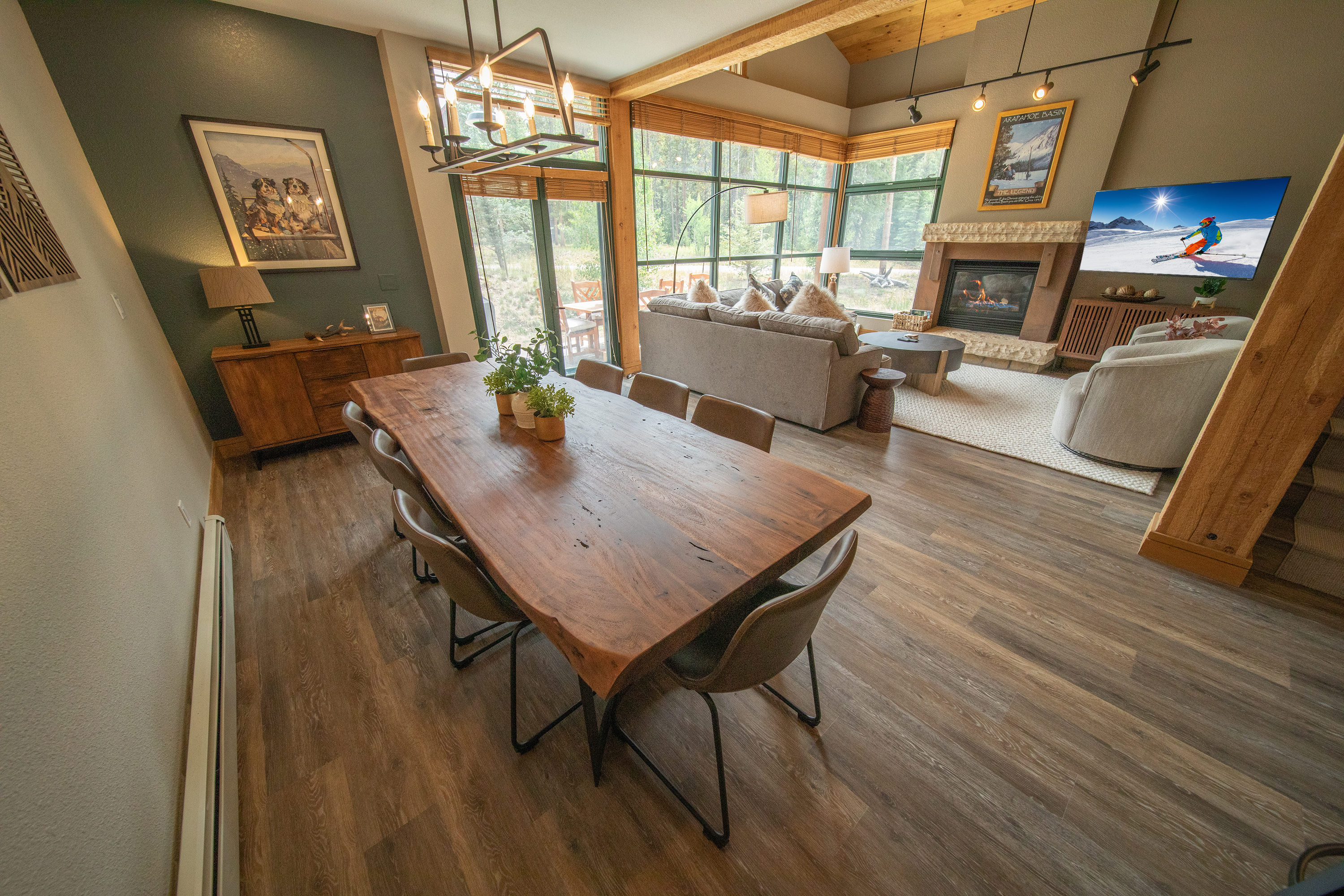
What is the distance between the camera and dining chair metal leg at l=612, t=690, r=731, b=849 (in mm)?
1114

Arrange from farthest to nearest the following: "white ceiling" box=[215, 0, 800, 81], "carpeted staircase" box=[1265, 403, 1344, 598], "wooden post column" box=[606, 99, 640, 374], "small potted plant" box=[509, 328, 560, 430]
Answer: "wooden post column" box=[606, 99, 640, 374] → "white ceiling" box=[215, 0, 800, 81] → "carpeted staircase" box=[1265, 403, 1344, 598] → "small potted plant" box=[509, 328, 560, 430]

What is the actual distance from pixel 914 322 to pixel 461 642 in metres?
6.23

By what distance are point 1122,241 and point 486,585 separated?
649 centimetres

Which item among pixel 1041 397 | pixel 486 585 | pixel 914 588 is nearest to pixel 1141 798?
pixel 914 588

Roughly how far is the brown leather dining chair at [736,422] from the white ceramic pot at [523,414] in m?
0.64

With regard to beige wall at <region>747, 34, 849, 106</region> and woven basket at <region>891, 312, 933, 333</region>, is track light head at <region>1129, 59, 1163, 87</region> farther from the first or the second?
beige wall at <region>747, 34, 849, 106</region>

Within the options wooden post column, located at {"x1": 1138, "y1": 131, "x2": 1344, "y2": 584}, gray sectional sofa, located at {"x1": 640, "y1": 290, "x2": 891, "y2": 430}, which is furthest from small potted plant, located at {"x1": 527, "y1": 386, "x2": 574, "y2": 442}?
wooden post column, located at {"x1": 1138, "y1": 131, "x2": 1344, "y2": 584}

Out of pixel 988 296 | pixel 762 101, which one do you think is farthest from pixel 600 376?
pixel 988 296

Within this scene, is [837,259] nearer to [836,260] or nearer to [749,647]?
[836,260]

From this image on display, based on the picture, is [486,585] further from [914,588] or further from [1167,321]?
[1167,321]

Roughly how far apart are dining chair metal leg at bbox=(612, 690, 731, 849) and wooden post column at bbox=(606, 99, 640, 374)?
13.7 feet

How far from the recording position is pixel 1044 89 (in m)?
4.26

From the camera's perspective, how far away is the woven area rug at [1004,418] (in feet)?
9.69

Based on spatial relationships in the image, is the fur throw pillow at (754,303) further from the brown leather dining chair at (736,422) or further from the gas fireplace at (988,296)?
the gas fireplace at (988,296)
